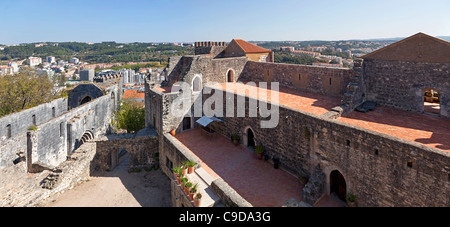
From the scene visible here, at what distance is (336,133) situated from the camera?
1005 centimetres

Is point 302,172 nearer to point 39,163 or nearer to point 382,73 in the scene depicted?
point 382,73

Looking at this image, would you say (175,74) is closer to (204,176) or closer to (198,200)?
(204,176)

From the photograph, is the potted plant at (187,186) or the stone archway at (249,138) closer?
the potted plant at (187,186)

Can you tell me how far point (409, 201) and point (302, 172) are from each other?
417 centimetres

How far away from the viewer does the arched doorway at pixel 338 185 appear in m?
10.5

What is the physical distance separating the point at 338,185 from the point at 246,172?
4083 mm

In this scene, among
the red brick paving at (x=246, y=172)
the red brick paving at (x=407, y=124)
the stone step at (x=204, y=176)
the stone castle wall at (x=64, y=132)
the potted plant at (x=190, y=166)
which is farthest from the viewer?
the stone castle wall at (x=64, y=132)

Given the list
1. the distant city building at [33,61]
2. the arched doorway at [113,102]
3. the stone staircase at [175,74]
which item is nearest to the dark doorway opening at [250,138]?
the stone staircase at [175,74]

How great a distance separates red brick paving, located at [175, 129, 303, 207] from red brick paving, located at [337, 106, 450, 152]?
3960 millimetres

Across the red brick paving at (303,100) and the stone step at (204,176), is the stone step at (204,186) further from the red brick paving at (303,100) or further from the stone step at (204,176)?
the red brick paving at (303,100)

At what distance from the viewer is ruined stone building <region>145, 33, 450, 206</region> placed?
8.58 m

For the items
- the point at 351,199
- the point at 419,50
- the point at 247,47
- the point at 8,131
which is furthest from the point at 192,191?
the point at 247,47

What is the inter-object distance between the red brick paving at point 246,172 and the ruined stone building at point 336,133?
0.16ft
